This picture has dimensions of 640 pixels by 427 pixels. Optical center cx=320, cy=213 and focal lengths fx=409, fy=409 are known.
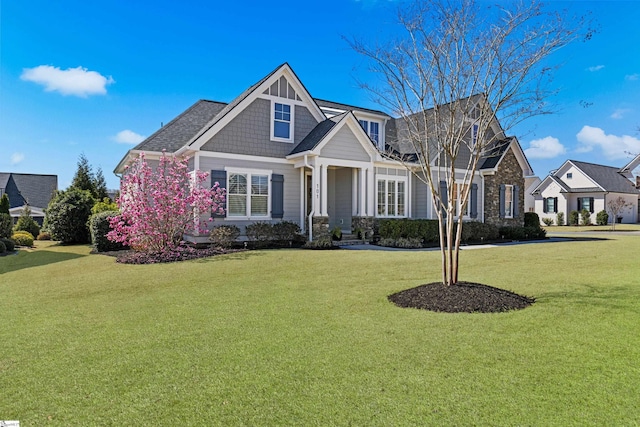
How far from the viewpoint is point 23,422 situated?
296cm

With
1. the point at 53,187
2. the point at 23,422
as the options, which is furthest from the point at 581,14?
the point at 53,187

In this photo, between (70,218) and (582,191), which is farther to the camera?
(582,191)

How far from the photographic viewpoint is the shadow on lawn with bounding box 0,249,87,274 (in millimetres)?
11430

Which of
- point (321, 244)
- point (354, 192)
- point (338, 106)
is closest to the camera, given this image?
point (321, 244)

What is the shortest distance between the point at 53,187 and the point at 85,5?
3389 cm

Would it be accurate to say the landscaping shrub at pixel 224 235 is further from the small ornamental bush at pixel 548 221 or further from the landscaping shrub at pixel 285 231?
the small ornamental bush at pixel 548 221

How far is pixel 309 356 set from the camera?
4.15 meters

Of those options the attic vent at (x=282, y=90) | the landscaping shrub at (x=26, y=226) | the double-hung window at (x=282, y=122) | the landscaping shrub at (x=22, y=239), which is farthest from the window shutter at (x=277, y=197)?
the landscaping shrub at (x=26, y=226)

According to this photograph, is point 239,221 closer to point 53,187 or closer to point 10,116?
point 10,116

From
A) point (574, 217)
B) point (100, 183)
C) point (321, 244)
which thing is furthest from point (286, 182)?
point (574, 217)

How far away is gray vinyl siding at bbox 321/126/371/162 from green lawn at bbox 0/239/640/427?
848 centimetres

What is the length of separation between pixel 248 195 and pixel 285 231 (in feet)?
6.50

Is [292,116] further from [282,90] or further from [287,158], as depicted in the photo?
[287,158]

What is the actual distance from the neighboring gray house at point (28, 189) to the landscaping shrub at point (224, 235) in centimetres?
2919
